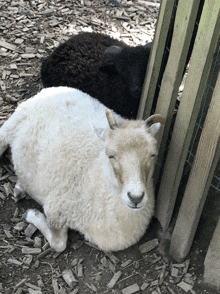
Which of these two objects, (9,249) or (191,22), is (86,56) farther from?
(9,249)

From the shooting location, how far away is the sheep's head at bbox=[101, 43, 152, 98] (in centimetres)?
481

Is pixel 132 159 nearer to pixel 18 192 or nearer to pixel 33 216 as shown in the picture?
pixel 33 216

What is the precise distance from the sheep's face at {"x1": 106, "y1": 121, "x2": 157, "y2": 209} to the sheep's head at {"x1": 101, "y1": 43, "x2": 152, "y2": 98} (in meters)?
1.83

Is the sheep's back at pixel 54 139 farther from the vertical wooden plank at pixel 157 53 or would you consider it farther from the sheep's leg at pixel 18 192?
the vertical wooden plank at pixel 157 53

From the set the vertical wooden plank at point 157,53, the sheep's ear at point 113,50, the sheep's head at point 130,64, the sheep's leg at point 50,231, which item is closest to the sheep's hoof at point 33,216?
the sheep's leg at point 50,231

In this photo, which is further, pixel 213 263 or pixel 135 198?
pixel 213 263

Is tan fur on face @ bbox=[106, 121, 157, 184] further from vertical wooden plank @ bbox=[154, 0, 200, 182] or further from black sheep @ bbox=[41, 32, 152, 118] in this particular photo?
black sheep @ bbox=[41, 32, 152, 118]

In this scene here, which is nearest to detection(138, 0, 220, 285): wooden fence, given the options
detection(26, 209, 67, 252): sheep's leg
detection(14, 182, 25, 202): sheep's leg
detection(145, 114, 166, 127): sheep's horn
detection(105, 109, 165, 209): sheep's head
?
detection(145, 114, 166, 127): sheep's horn

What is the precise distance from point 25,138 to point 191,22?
2348mm

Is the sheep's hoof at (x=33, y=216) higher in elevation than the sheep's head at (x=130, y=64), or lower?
lower

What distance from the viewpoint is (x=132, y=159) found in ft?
9.31

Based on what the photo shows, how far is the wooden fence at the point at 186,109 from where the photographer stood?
2.69 metres

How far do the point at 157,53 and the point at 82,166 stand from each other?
1.38 metres

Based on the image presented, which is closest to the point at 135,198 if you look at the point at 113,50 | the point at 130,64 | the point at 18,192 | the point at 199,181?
the point at 199,181
